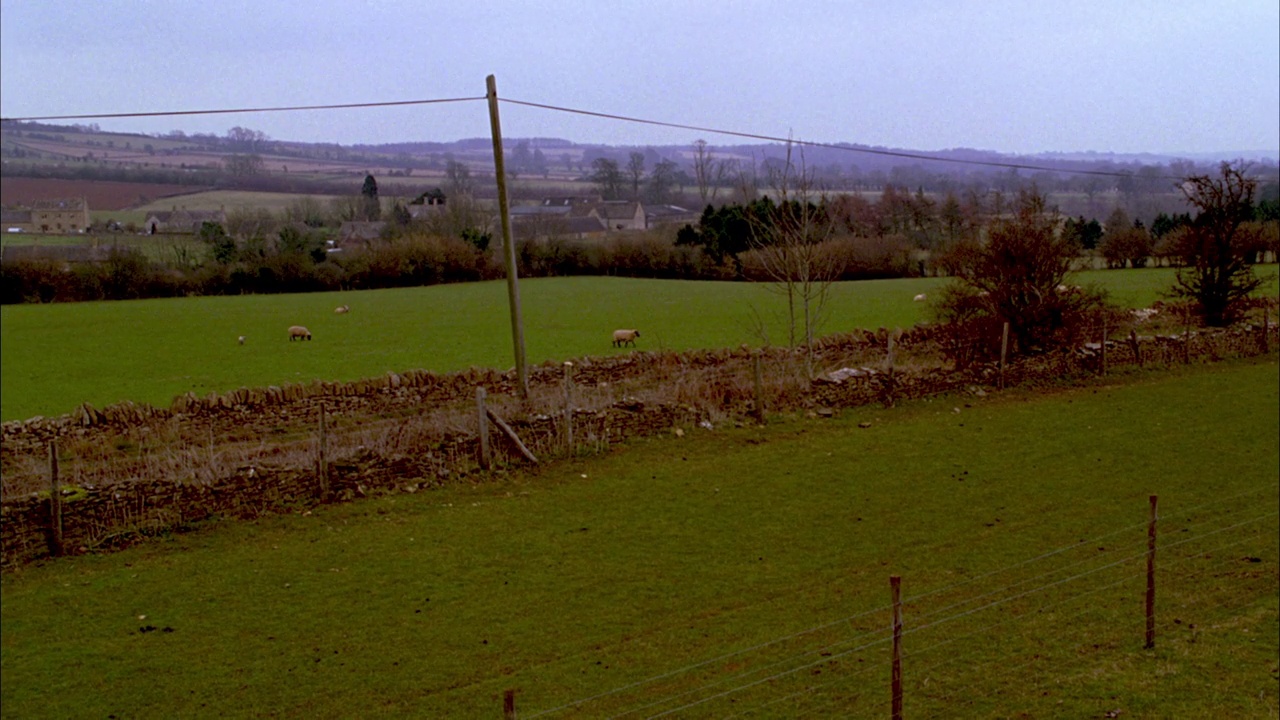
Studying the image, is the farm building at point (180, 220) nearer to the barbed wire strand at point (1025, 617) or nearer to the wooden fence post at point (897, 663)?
the barbed wire strand at point (1025, 617)

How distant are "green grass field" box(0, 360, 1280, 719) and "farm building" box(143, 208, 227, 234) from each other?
4821 centimetres

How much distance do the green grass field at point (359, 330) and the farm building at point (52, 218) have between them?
4000mm

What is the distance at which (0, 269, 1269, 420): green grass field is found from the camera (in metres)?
29.0

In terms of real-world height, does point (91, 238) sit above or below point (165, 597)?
above

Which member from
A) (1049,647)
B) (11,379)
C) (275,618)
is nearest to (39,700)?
(275,618)

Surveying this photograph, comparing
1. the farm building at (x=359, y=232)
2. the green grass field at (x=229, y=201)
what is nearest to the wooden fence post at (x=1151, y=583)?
the green grass field at (x=229, y=201)

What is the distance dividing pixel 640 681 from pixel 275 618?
424 cm

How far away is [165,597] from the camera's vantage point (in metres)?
11.0

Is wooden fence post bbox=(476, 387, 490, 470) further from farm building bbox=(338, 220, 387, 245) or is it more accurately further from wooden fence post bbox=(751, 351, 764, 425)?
farm building bbox=(338, 220, 387, 245)

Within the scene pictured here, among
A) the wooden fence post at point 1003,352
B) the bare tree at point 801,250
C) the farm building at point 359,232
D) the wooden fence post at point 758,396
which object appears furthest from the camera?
the farm building at point 359,232

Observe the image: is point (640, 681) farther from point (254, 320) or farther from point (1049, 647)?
point (254, 320)

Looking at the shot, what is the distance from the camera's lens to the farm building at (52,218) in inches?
1940

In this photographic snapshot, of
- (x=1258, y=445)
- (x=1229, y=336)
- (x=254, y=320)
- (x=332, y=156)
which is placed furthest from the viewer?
(x=332, y=156)

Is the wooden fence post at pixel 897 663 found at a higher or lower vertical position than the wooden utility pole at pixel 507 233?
lower
